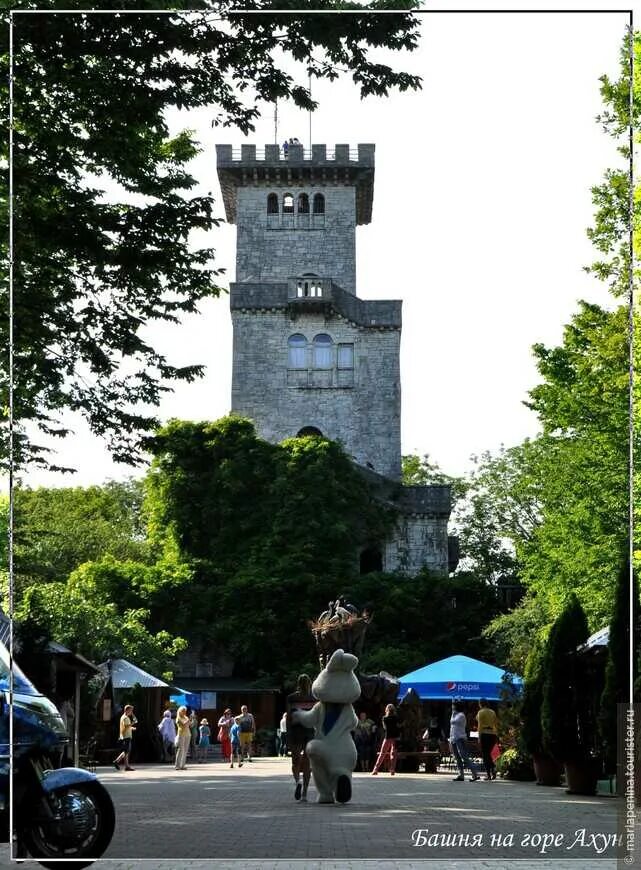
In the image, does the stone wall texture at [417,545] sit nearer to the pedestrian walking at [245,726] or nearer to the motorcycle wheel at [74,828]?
the pedestrian walking at [245,726]

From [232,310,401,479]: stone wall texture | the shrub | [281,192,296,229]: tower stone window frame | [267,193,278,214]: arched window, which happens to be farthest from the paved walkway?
[281,192,296,229]: tower stone window frame

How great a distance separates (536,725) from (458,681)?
578 cm

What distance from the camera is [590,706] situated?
13266 millimetres

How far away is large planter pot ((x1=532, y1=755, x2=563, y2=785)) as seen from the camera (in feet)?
48.2

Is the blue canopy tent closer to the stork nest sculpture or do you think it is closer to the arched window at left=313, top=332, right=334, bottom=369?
the stork nest sculpture

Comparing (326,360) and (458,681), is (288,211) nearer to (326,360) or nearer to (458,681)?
(458,681)

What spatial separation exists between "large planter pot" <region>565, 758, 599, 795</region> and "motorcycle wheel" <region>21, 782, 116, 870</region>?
5554 mm

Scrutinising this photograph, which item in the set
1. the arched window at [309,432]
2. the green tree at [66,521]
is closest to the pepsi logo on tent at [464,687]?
the arched window at [309,432]

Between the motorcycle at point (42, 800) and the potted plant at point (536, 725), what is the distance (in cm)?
823

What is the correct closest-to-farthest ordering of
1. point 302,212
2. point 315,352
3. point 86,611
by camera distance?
point 86,611
point 315,352
point 302,212

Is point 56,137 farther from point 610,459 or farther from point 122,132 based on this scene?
point 610,459

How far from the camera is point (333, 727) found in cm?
1188

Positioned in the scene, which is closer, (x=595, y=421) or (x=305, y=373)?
(x=595, y=421)

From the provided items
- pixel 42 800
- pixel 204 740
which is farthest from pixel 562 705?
pixel 204 740
